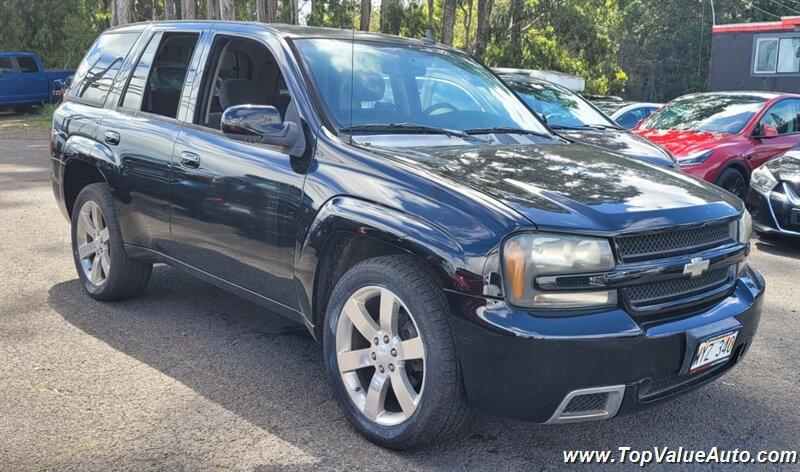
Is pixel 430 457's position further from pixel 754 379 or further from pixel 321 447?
pixel 754 379

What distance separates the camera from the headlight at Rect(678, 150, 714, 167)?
9516 mm

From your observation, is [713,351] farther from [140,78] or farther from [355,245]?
[140,78]

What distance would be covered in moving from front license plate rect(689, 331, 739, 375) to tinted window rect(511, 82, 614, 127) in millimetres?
5702

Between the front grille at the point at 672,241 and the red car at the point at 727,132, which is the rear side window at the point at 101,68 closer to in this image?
the front grille at the point at 672,241

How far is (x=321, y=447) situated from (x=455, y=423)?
24.4 inches

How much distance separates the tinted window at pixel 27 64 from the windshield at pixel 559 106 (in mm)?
21598

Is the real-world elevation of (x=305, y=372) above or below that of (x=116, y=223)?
below

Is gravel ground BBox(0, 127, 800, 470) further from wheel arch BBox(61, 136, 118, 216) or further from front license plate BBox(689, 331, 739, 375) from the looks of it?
wheel arch BBox(61, 136, 118, 216)

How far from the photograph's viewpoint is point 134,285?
18.3ft

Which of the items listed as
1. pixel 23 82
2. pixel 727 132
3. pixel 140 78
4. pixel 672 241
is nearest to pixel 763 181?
pixel 727 132

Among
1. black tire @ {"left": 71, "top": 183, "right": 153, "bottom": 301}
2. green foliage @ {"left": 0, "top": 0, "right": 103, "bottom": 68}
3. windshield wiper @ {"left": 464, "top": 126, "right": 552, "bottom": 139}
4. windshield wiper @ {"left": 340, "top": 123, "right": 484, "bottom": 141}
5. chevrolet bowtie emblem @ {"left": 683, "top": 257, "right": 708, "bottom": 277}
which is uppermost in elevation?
green foliage @ {"left": 0, "top": 0, "right": 103, "bottom": 68}

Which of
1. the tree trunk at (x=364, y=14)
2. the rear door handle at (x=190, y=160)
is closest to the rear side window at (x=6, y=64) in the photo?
the tree trunk at (x=364, y=14)

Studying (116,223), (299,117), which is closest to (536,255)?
(299,117)

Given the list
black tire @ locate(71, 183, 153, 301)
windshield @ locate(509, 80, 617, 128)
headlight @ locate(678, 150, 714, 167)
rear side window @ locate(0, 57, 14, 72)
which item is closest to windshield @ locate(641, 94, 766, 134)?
headlight @ locate(678, 150, 714, 167)
